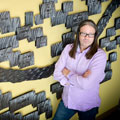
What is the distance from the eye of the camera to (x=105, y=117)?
2.87m

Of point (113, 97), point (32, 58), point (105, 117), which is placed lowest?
point (105, 117)

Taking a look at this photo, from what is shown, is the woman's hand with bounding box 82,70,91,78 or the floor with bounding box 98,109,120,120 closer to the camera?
the woman's hand with bounding box 82,70,91,78

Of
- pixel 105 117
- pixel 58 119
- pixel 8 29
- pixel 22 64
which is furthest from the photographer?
pixel 105 117

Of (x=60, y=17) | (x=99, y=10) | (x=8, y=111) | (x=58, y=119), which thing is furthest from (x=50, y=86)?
Result: (x=99, y=10)

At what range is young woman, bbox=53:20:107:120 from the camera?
5.85 feet

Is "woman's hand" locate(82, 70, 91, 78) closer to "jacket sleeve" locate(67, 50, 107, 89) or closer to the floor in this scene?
"jacket sleeve" locate(67, 50, 107, 89)

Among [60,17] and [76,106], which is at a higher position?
[60,17]

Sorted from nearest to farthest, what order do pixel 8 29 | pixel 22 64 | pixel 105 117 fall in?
pixel 8 29 → pixel 22 64 → pixel 105 117

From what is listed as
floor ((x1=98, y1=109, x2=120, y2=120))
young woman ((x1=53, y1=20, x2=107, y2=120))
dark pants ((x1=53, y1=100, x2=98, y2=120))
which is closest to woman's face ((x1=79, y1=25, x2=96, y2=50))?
young woman ((x1=53, y1=20, x2=107, y2=120))

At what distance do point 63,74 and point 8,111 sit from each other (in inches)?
23.0

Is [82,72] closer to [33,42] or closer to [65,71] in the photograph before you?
[65,71]

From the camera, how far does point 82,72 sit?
6.21ft

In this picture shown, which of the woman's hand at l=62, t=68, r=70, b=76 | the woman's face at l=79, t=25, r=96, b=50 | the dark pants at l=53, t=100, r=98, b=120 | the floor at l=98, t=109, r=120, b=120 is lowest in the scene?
the floor at l=98, t=109, r=120, b=120

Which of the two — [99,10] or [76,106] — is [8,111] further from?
[99,10]
